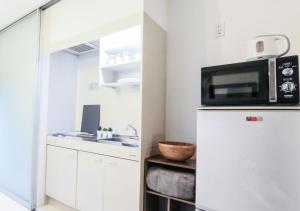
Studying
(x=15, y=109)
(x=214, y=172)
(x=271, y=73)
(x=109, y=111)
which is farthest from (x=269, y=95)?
(x=15, y=109)

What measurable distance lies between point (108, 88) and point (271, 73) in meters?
1.95

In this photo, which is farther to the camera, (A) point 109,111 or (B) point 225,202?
(A) point 109,111

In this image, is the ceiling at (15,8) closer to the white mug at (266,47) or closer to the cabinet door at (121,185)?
the cabinet door at (121,185)

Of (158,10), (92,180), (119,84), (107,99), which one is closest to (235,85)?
(158,10)

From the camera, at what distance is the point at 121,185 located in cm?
176

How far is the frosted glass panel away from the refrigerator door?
2252 mm

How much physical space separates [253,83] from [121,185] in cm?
137

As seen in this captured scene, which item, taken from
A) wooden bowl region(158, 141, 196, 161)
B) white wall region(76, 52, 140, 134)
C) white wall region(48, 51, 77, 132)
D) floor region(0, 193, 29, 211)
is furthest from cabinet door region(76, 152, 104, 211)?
floor region(0, 193, 29, 211)

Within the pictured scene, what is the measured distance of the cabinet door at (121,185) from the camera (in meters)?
1.67

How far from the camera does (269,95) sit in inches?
44.5

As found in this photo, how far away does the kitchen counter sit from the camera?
1.72m

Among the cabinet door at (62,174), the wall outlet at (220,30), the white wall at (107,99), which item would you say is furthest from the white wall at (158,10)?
the cabinet door at (62,174)

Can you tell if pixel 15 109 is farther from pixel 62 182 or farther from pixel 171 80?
pixel 171 80

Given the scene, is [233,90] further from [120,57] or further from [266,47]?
[120,57]
